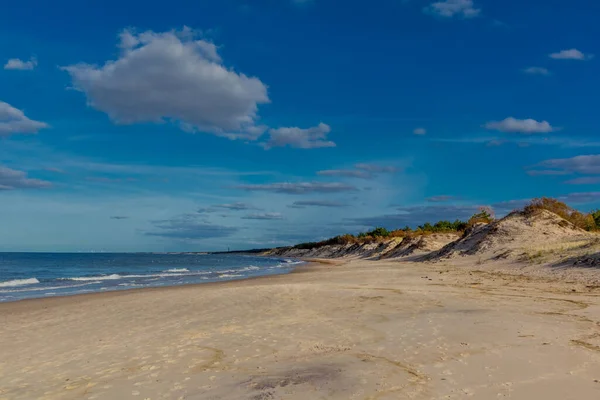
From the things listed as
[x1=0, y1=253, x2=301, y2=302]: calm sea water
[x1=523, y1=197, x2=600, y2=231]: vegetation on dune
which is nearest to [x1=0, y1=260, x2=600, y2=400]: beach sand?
[x1=0, y1=253, x2=301, y2=302]: calm sea water

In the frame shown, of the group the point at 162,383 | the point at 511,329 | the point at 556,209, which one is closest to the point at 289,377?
the point at 162,383

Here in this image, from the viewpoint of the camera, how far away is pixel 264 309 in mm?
15102

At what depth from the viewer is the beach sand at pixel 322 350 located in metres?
6.59

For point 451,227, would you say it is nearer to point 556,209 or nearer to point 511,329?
point 556,209

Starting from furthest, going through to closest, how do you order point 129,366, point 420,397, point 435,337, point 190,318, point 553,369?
point 190,318 → point 435,337 → point 129,366 → point 553,369 → point 420,397

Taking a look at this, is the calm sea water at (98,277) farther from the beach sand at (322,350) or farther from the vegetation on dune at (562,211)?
the vegetation on dune at (562,211)

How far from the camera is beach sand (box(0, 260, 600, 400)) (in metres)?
6.59

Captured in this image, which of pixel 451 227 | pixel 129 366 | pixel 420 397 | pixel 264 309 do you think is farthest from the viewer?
pixel 451 227

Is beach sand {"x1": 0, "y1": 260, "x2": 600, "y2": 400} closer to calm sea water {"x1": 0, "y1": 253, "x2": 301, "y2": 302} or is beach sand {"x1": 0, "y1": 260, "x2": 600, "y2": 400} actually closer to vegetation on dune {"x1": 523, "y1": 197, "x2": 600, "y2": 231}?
calm sea water {"x1": 0, "y1": 253, "x2": 301, "y2": 302}

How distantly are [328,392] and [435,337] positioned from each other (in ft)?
12.8

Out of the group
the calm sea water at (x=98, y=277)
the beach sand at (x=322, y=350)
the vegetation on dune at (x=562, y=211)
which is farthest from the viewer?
the vegetation on dune at (x=562, y=211)

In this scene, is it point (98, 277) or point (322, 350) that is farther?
point (98, 277)

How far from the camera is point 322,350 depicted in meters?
8.92

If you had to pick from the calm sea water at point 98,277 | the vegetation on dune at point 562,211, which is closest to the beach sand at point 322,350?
the calm sea water at point 98,277
